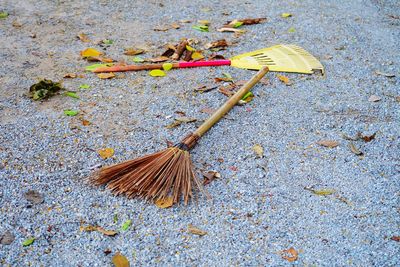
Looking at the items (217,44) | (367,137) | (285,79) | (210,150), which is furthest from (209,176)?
(217,44)

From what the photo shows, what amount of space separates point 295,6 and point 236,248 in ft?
11.5

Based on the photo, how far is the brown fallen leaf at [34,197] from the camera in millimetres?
2342

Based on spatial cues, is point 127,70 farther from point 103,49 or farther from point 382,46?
point 382,46

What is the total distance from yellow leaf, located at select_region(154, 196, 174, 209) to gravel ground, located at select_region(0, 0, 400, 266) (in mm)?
35

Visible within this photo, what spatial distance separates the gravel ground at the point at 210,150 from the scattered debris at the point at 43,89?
0.06m

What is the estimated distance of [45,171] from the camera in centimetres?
254

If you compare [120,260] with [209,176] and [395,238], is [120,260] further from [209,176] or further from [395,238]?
[395,238]

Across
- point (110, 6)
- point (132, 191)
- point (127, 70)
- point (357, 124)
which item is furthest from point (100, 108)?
point (110, 6)

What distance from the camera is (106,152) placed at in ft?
8.91

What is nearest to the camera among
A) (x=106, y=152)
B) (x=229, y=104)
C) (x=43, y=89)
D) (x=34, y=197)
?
(x=34, y=197)

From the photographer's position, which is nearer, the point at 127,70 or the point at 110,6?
the point at 127,70

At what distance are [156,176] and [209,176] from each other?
11.3 inches

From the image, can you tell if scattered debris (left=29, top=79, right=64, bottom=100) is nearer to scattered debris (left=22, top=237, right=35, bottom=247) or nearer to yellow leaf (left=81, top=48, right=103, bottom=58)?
yellow leaf (left=81, top=48, right=103, bottom=58)

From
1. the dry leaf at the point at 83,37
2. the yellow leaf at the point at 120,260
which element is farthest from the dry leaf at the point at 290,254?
the dry leaf at the point at 83,37
